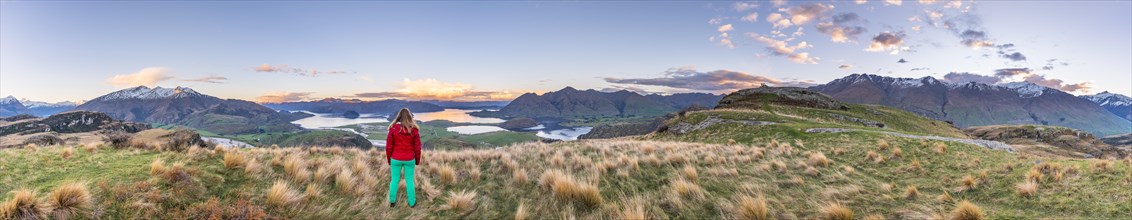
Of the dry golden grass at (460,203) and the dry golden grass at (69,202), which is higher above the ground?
the dry golden grass at (69,202)

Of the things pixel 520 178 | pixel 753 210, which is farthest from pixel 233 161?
pixel 753 210

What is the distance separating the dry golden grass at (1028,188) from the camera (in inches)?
367

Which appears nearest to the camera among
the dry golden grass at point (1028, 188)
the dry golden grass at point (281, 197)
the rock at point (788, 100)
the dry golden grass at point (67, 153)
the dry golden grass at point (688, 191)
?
the dry golden grass at point (281, 197)

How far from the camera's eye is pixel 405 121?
9.62m

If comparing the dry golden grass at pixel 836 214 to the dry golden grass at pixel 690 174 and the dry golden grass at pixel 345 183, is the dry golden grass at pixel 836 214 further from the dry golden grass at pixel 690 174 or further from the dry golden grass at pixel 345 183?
the dry golden grass at pixel 345 183

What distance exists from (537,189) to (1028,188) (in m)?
11.1

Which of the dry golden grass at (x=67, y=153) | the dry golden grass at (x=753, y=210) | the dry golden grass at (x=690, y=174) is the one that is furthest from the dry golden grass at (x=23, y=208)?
the dry golden grass at (x=690, y=174)

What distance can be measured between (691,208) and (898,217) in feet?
12.9

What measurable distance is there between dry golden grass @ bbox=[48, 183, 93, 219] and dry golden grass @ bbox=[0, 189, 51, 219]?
0.34ft

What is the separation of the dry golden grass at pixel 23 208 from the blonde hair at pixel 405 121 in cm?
509

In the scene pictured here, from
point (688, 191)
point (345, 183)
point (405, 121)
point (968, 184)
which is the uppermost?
point (405, 121)

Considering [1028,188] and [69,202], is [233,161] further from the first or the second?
[1028,188]

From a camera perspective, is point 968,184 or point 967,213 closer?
point 967,213

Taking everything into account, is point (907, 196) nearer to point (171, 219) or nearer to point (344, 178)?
point (344, 178)
